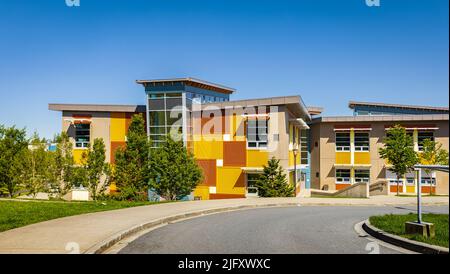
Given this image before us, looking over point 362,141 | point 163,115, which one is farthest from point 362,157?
point 163,115

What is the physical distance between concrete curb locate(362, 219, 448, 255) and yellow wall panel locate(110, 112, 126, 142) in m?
26.6

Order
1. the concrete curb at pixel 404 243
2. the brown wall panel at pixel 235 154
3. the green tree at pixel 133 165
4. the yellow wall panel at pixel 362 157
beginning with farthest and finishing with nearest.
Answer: the yellow wall panel at pixel 362 157 < the brown wall panel at pixel 235 154 < the green tree at pixel 133 165 < the concrete curb at pixel 404 243

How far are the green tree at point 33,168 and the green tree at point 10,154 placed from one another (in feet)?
0.61

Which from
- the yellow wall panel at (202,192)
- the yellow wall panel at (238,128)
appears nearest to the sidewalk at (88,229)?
the yellow wall panel at (238,128)

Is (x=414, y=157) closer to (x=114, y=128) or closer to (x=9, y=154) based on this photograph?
(x=114, y=128)

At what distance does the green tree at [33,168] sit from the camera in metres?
24.2

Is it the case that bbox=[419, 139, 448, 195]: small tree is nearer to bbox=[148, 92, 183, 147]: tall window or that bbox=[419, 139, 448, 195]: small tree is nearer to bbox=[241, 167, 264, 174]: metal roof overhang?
bbox=[241, 167, 264, 174]: metal roof overhang

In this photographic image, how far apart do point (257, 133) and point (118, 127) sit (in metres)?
13.6

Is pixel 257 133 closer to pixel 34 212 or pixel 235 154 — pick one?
pixel 235 154

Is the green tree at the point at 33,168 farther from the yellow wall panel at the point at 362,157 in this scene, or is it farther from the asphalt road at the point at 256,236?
the yellow wall panel at the point at 362,157
